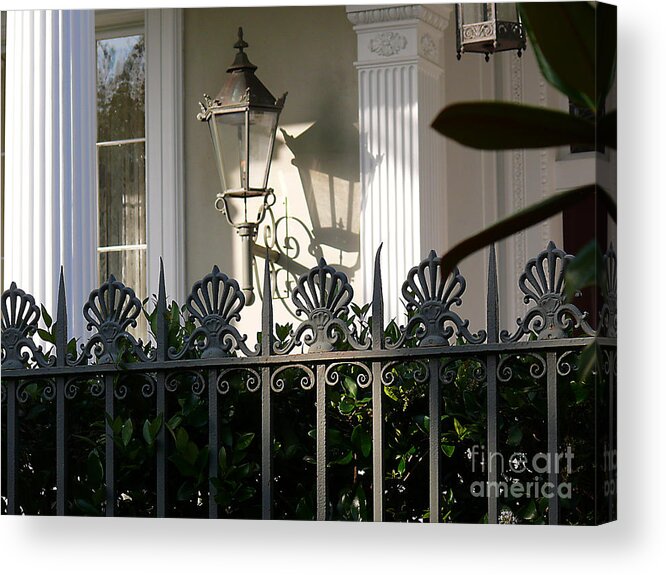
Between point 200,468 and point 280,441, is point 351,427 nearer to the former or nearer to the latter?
point 280,441

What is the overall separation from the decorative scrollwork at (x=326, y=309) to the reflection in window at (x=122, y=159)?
76cm

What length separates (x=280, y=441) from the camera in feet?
Result: 8.89

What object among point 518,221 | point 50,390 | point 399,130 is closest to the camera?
point 518,221

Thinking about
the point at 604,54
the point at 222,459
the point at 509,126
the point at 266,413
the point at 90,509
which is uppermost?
the point at 604,54

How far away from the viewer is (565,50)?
3.40ft

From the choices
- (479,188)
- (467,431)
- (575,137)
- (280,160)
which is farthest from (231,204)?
(575,137)

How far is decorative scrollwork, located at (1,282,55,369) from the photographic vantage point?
287 cm

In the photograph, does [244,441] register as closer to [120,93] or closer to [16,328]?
Result: [16,328]

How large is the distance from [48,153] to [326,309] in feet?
3.22

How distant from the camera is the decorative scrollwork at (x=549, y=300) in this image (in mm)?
2436

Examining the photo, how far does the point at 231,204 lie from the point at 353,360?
0.72 metres

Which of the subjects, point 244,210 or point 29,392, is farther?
point 244,210

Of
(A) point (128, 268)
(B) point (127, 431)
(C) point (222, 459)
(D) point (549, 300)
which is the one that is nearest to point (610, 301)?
(D) point (549, 300)

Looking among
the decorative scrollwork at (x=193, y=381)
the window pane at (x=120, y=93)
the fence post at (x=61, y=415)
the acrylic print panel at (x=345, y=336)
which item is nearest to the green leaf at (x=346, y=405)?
the acrylic print panel at (x=345, y=336)
